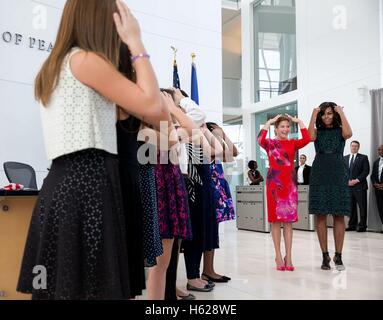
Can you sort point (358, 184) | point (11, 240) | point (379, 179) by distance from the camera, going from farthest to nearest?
point (358, 184) < point (379, 179) < point (11, 240)

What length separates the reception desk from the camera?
7.87 ft

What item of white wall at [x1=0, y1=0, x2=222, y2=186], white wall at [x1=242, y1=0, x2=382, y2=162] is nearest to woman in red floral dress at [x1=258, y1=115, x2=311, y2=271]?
white wall at [x1=0, y1=0, x2=222, y2=186]

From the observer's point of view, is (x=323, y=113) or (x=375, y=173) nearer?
(x=323, y=113)

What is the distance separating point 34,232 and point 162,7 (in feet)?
20.0

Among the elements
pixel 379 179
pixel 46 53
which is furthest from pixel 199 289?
pixel 379 179

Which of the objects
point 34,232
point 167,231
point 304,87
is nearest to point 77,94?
point 34,232

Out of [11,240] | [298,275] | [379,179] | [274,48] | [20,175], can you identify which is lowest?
[298,275]

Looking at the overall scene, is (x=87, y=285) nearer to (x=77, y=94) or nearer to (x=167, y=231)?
(x=77, y=94)

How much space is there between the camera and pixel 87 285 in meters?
1.05

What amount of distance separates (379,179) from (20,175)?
663 centimetres

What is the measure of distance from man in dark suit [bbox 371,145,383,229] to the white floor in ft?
7.21

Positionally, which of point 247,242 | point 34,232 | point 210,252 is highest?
point 34,232

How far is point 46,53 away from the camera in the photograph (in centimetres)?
522

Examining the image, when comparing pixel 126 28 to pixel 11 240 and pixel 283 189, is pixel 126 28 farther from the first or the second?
pixel 283 189
